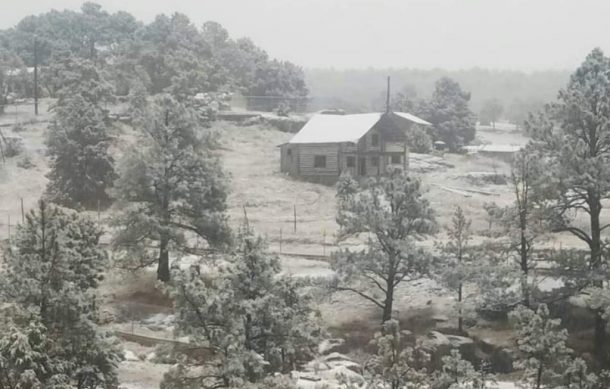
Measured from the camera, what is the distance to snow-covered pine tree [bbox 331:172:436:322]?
2844cm

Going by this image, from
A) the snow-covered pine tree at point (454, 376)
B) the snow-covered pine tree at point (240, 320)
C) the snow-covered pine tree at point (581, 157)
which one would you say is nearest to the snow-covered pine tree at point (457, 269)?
the snow-covered pine tree at point (581, 157)

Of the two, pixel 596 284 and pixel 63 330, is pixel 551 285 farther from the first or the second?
pixel 63 330

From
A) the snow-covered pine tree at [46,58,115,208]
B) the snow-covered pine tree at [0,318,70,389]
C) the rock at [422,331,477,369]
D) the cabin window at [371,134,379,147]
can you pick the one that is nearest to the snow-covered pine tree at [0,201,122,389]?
the snow-covered pine tree at [0,318,70,389]

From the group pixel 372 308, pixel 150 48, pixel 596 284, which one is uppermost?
pixel 150 48

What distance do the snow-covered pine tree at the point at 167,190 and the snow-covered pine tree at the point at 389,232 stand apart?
20.1ft

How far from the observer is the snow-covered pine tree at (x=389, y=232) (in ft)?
93.3

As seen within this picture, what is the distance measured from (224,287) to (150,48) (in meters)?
66.9

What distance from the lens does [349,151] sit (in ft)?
171

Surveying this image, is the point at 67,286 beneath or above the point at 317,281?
above

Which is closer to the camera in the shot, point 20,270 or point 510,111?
point 20,270

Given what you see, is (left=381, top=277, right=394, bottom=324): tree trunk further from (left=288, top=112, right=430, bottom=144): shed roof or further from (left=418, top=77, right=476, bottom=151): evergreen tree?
(left=418, top=77, right=476, bottom=151): evergreen tree

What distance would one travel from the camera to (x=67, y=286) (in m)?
17.8

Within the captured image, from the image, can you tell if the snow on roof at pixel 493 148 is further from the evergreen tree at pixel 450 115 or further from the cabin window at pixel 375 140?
the cabin window at pixel 375 140

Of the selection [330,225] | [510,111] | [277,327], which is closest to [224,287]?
[277,327]
